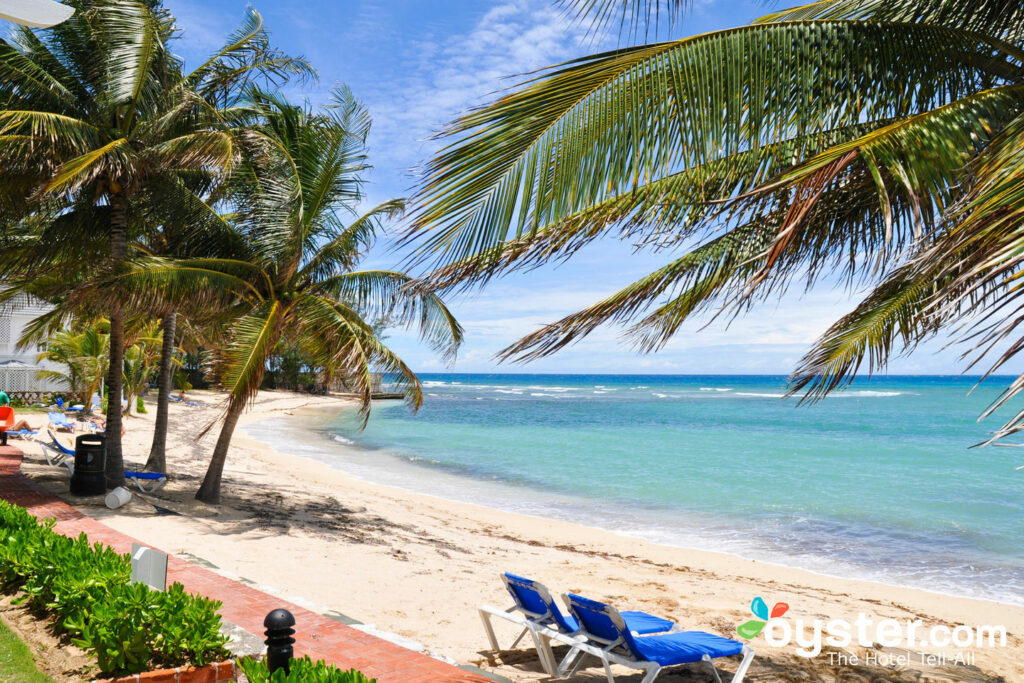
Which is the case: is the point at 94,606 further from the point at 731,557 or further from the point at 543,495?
the point at 543,495

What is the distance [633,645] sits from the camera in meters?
4.75

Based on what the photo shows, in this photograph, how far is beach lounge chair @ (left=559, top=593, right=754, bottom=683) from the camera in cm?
471

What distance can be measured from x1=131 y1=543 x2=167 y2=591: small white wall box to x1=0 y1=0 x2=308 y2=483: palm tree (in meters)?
5.84

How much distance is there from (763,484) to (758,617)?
1371 cm

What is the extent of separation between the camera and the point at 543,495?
19.0 metres

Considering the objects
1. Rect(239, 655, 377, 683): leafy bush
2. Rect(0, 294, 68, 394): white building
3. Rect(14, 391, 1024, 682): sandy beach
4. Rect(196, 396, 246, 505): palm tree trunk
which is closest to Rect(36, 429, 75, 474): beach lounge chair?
Rect(14, 391, 1024, 682): sandy beach

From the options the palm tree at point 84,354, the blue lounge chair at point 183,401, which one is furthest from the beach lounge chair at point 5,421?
the blue lounge chair at point 183,401

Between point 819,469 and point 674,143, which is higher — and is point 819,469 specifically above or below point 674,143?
below

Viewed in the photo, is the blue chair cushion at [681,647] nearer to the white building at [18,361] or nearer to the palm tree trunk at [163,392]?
Answer: the palm tree trunk at [163,392]

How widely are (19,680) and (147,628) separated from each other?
804 mm

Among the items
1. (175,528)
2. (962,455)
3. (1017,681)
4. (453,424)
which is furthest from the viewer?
(453,424)

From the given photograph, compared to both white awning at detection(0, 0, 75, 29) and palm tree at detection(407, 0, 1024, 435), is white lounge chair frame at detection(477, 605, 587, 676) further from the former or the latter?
white awning at detection(0, 0, 75, 29)

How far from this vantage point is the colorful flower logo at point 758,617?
24.2 ft

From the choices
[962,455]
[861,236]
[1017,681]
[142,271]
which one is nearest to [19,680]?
[861,236]
